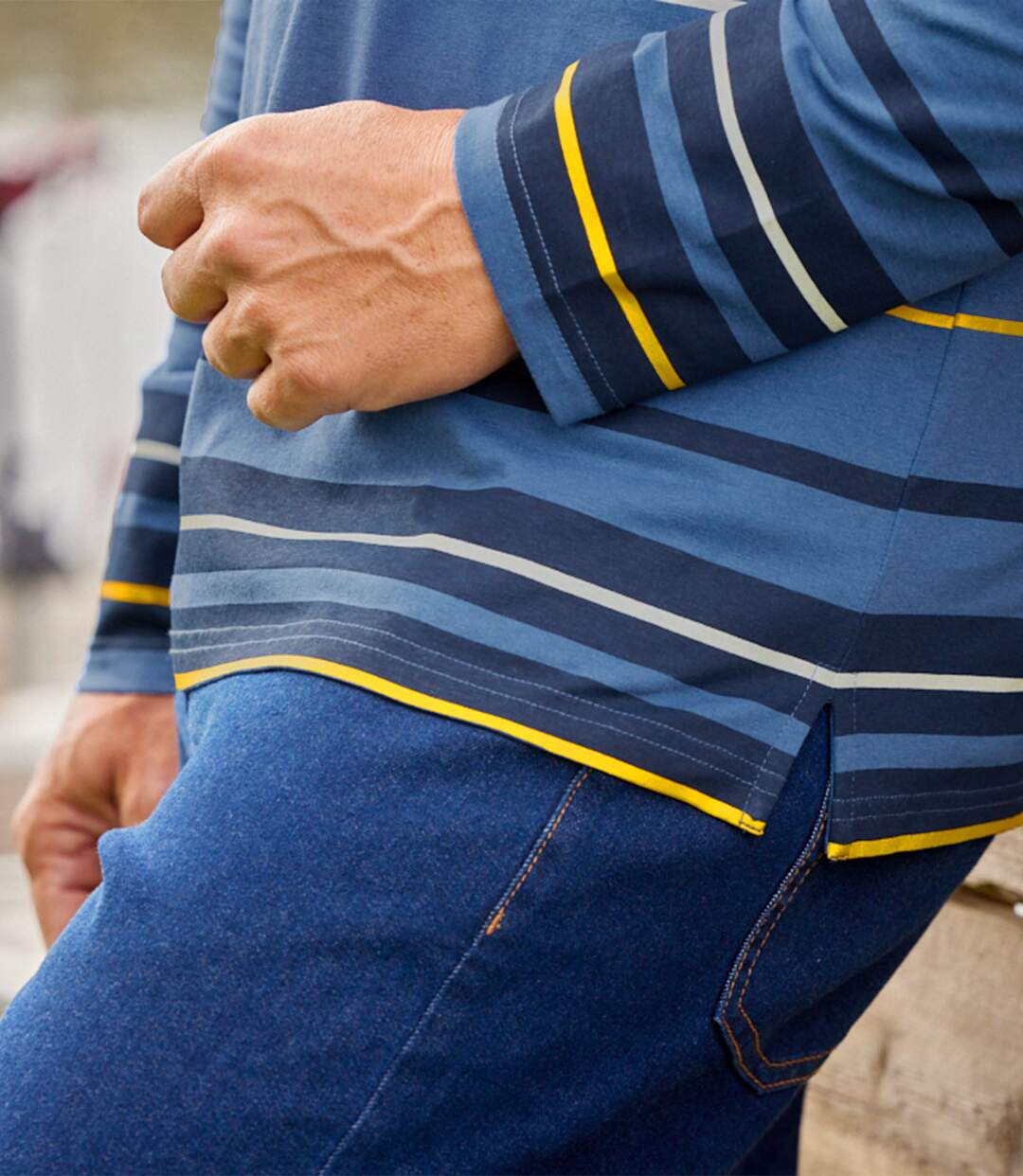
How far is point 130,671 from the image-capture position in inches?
38.5

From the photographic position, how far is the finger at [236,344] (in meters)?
0.64

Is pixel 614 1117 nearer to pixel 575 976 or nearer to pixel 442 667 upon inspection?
pixel 575 976

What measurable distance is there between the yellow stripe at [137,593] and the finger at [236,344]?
0.31 m

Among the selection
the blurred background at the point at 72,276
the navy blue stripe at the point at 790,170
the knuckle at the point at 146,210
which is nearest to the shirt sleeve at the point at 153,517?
the knuckle at the point at 146,210

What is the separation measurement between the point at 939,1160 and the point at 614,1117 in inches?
32.3

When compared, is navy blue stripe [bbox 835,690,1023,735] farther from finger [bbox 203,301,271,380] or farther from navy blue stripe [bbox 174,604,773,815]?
finger [bbox 203,301,271,380]

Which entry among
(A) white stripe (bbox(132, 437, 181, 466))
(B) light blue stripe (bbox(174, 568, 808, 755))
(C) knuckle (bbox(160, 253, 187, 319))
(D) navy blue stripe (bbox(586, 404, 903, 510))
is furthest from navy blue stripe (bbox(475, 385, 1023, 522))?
(A) white stripe (bbox(132, 437, 181, 466))

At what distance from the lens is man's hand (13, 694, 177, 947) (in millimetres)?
986

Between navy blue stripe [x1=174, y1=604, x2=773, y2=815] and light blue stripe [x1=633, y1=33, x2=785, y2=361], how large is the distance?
18cm

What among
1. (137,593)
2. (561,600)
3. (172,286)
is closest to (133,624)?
(137,593)

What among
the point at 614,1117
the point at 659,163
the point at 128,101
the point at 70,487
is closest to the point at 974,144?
the point at 659,163

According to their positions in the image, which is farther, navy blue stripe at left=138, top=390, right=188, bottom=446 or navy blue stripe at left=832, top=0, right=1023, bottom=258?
navy blue stripe at left=138, top=390, right=188, bottom=446

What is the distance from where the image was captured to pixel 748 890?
62 centimetres

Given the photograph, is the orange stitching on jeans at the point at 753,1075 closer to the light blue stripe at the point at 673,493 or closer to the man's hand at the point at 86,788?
the light blue stripe at the point at 673,493
